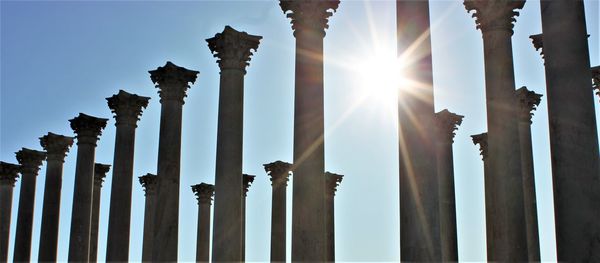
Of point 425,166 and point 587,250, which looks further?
point 425,166

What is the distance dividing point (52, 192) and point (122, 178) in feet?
33.6

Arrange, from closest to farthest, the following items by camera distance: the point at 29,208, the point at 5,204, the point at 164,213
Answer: the point at 164,213 < the point at 29,208 < the point at 5,204

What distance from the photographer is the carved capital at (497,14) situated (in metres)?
51.8

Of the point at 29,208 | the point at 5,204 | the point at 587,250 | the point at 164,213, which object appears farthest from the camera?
the point at 5,204

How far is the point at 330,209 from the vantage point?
3410 inches

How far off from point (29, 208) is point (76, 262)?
11554 mm

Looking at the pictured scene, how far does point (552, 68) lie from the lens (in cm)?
3703

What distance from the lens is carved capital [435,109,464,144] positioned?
233ft

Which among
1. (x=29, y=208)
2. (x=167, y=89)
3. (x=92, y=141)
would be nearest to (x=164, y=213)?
(x=167, y=89)

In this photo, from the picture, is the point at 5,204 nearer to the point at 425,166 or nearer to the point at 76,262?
the point at 76,262

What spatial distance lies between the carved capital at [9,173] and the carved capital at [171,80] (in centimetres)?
2671

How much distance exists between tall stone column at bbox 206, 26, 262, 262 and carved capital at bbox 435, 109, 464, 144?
829 inches

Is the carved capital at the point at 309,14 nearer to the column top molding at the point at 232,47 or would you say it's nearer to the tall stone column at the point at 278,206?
the column top molding at the point at 232,47

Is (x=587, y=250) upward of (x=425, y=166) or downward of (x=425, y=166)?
downward
